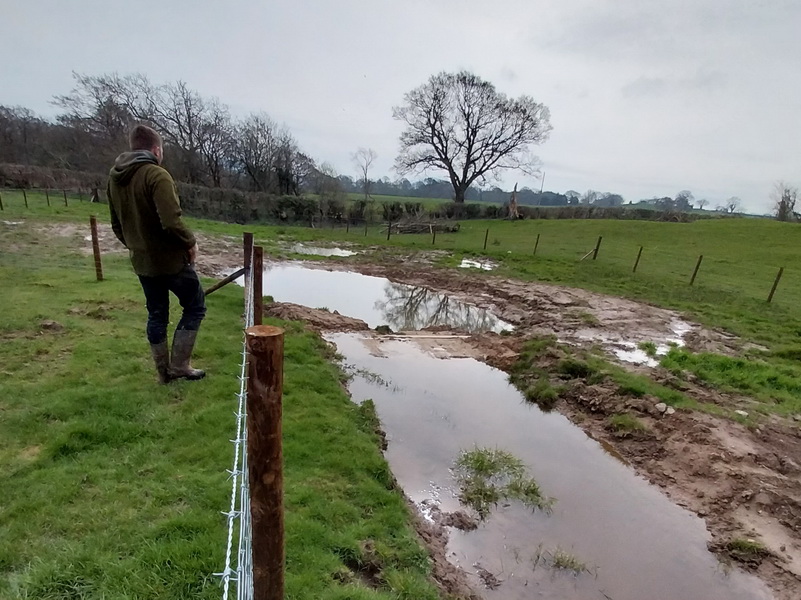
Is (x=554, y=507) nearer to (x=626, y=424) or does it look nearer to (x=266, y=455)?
(x=626, y=424)

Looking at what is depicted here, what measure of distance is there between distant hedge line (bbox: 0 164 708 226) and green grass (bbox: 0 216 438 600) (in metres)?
29.1

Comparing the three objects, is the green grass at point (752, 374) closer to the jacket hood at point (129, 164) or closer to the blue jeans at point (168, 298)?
the blue jeans at point (168, 298)

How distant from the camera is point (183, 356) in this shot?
4.87 metres

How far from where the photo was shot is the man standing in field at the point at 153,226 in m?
3.71

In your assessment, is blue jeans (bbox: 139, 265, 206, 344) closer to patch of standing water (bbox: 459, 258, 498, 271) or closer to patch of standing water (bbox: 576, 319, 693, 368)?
patch of standing water (bbox: 576, 319, 693, 368)

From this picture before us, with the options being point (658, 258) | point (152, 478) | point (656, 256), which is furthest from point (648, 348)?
point (656, 256)

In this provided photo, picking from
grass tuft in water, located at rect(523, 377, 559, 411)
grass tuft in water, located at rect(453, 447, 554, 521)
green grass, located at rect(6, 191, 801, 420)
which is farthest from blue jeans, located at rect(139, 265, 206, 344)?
green grass, located at rect(6, 191, 801, 420)

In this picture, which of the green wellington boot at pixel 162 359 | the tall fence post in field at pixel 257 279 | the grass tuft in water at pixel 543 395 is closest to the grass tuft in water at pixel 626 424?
the grass tuft in water at pixel 543 395

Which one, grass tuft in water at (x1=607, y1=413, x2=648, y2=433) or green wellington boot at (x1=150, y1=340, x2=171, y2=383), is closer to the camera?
green wellington boot at (x1=150, y1=340, x2=171, y2=383)

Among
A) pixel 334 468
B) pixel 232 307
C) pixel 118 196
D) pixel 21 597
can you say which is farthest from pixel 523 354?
pixel 21 597

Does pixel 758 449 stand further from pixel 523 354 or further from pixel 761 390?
pixel 523 354

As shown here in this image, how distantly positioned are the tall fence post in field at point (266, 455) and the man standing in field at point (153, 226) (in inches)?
107

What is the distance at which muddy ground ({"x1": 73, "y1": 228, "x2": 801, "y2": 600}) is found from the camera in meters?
4.38

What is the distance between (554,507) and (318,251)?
17231mm
